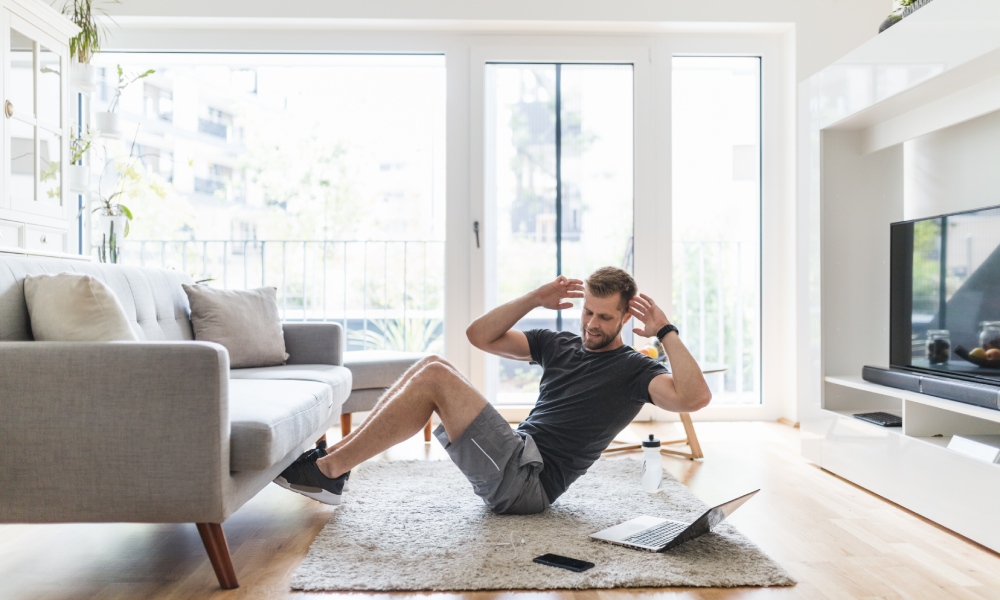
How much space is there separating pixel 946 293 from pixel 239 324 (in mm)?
2766

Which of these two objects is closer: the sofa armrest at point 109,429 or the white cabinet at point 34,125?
the sofa armrest at point 109,429

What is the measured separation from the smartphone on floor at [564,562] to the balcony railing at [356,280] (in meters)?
3.97

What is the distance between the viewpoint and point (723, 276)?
569 cm

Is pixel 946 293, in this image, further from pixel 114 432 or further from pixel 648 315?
pixel 114 432

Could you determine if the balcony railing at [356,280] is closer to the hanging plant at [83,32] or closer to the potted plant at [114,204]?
the potted plant at [114,204]

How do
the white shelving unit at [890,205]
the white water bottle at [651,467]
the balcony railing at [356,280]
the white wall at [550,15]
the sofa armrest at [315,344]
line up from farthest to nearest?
the balcony railing at [356,280] < the white wall at [550,15] < the sofa armrest at [315,344] < the white water bottle at [651,467] < the white shelving unit at [890,205]

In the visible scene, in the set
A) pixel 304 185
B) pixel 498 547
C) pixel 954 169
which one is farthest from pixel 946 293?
pixel 304 185

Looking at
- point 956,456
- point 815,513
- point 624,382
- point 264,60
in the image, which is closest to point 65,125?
point 264,60

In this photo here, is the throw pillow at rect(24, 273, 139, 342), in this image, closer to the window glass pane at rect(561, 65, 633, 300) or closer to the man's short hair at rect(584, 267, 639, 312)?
the man's short hair at rect(584, 267, 639, 312)

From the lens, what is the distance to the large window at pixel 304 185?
639cm

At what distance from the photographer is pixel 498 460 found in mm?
2383

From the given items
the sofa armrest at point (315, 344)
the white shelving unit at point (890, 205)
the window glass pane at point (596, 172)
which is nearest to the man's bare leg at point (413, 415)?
the sofa armrest at point (315, 344)

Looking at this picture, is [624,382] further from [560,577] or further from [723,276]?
[723,276]

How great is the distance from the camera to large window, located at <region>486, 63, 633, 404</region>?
487 cm
